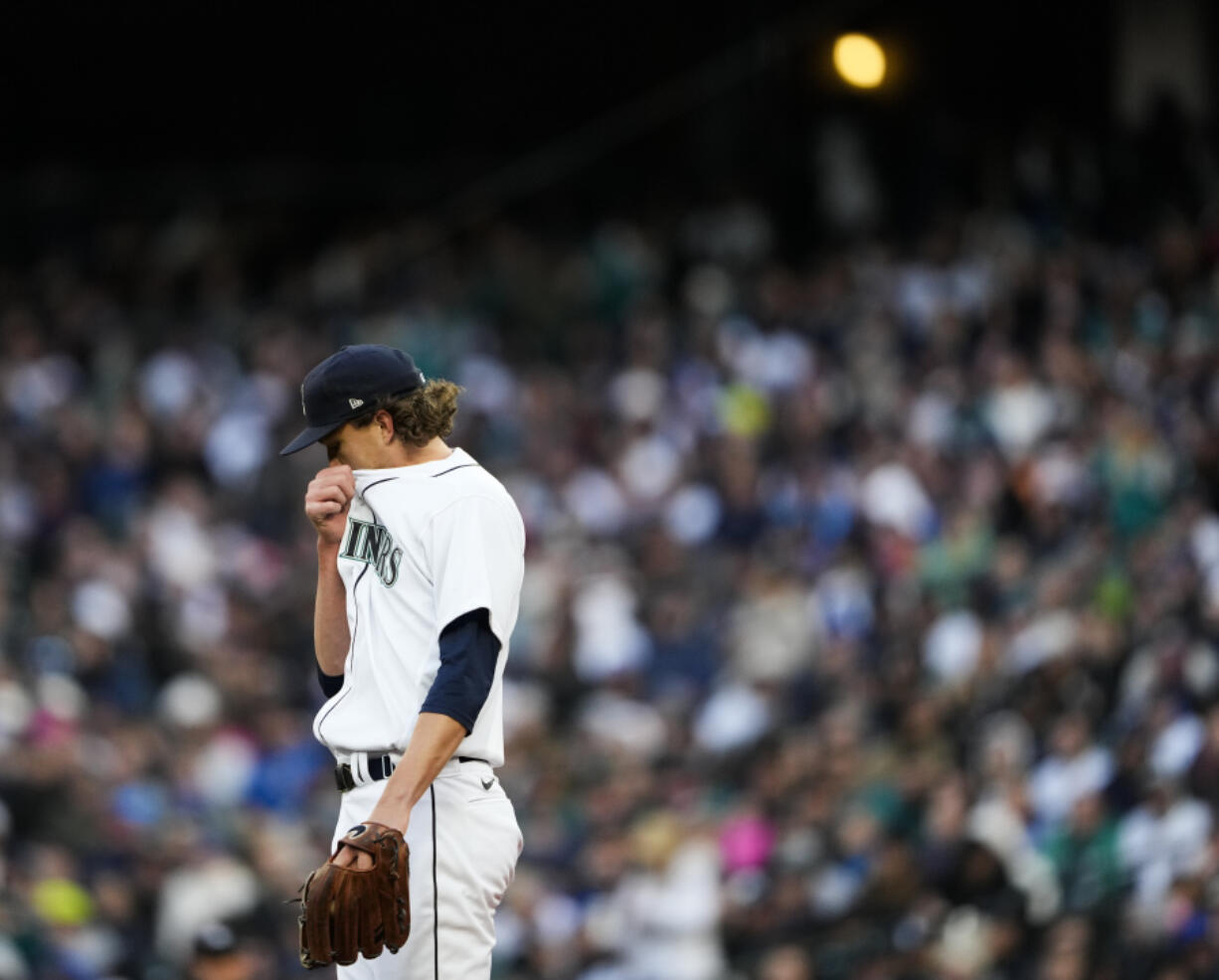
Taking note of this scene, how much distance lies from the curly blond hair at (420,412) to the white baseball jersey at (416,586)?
0.06 metres

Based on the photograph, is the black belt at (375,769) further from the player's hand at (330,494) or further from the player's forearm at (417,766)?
the player's hand at (330,494)

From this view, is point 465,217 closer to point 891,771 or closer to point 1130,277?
point 1130,277

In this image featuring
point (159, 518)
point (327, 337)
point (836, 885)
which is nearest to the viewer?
point (836, 885)

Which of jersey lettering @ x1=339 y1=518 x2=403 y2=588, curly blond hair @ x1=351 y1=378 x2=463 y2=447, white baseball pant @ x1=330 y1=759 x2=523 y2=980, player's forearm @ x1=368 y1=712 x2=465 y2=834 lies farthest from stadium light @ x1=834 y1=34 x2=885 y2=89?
player's forearm @ x1=368 y1=712 x2=465 y2=834

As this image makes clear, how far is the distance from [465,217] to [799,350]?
445 cm

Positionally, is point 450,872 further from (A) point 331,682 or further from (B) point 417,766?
Result: (A) point 331,682

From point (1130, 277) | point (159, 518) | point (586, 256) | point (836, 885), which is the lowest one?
point (836, 885)

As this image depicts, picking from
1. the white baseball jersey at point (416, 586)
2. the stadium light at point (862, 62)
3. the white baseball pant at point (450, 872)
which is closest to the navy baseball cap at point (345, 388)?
the white baseball jersey at point (416, 586)

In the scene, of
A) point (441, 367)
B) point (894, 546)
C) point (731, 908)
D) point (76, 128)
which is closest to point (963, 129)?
point (441, 367)

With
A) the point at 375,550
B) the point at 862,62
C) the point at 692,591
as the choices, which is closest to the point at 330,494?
the point at 375,550

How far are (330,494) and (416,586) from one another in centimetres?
24

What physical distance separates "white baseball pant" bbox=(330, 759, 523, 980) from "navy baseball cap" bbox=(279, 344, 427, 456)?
2.14 feet

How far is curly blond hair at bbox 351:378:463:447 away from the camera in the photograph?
3.65 m

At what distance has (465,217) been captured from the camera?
59.3 ft
